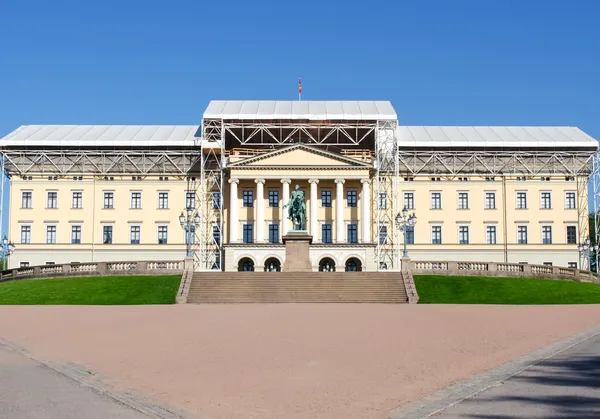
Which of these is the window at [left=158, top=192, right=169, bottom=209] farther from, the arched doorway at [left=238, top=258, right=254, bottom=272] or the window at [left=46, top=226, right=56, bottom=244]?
the arched doorway at [left=238, top=258, right=254, bottom=272]

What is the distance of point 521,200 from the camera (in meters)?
83.4

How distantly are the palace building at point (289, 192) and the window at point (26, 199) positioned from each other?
0.11 m

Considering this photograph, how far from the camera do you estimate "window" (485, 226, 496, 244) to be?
82.9 metres

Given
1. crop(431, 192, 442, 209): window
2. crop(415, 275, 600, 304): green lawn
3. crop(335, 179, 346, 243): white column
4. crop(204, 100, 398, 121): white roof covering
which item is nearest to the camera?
crop(415, 275, 600, 304): green lawn

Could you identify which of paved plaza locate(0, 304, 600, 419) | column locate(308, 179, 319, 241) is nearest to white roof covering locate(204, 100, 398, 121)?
column locate(308, 179, 319, 241)

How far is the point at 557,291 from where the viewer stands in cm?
5147

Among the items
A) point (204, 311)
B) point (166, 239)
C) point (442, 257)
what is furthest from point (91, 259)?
point (204, 311)

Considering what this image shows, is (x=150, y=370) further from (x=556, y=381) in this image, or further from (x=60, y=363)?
(x=556, y=381)

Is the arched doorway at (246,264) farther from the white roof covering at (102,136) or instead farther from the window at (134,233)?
the white roof covering at (102,136)

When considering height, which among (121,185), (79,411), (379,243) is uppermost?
(121,185)

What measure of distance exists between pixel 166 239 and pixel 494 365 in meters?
66.9

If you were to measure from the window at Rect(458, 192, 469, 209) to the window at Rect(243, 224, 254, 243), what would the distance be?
22559 millimetres

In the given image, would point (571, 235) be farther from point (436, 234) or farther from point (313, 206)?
point (313, 206)

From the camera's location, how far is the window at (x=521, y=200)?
83.3 meters
